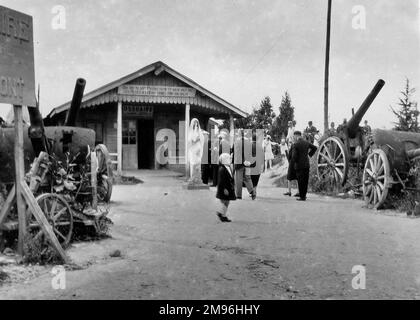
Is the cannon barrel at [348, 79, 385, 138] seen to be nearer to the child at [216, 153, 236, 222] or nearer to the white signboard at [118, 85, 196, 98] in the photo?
the child at [216, 153, 236, 222]

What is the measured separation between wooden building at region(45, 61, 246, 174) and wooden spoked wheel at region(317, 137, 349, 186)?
6.61m

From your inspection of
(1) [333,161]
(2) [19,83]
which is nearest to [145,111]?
(1) [333,161]

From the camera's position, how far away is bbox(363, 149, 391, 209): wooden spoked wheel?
1045 cm

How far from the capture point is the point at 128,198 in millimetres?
12469

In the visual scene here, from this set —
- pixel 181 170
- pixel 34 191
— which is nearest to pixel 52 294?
pixel 34 191

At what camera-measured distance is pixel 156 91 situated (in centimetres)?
1986

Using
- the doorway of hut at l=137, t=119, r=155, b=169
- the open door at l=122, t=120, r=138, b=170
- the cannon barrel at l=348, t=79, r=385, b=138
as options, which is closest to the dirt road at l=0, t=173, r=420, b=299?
the cannon barrel at l=348, t=79, r=385, b=138

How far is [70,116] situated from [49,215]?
104 inches

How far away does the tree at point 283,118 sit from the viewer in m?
41.3

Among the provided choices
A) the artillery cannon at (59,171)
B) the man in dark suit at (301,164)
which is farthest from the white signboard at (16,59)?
the man in dark suit at (301,164)

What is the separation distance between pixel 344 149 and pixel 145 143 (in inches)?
460

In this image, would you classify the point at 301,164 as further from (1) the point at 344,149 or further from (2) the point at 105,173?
(2) the point at 105,173

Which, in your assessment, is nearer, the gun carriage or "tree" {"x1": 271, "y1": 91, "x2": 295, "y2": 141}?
the gun carriage
